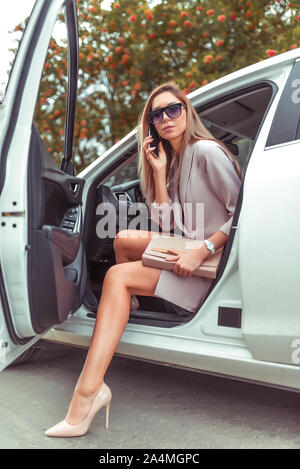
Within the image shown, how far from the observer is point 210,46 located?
18.4 ft

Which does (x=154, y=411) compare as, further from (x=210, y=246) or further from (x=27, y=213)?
(x=27, y=213)

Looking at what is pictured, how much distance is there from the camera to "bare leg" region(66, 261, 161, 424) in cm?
199

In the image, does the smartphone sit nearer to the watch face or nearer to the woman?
the woman

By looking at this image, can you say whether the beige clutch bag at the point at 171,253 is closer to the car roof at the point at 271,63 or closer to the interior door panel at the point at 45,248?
the interior door panel at the point at 45,248

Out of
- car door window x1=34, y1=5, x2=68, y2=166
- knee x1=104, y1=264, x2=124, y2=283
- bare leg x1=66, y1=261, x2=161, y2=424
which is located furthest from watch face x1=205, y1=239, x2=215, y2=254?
car door window x1=34, y1=5, x2=68, y2=166

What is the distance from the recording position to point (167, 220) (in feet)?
7.86

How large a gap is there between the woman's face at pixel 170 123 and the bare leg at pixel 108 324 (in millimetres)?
587

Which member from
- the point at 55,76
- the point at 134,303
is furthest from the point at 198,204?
the point at 55,76

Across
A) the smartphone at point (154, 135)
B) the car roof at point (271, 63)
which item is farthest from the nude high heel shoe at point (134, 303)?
the car roof at point (271, 63)

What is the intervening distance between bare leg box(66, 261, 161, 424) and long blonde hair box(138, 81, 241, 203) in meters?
0.44

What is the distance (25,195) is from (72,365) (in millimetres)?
1428

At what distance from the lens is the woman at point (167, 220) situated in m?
2.01
